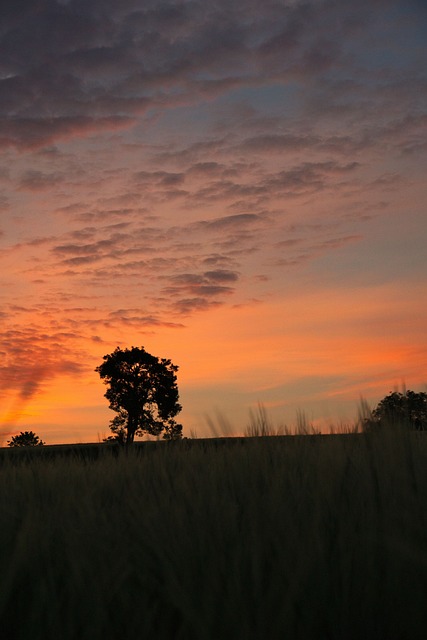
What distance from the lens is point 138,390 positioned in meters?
46.4

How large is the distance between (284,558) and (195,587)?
0.39 m

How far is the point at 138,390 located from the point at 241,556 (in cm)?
4412

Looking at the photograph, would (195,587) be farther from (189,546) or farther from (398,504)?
(398,504)

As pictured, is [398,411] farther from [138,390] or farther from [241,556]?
[138,390]

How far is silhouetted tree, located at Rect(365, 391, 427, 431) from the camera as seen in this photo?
425 centimetres

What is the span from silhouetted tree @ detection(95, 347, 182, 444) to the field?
139ft

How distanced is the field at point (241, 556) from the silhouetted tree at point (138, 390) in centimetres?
4246

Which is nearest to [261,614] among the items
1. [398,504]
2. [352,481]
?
[398,504]

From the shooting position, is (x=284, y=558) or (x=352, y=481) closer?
(x=284, y=558)

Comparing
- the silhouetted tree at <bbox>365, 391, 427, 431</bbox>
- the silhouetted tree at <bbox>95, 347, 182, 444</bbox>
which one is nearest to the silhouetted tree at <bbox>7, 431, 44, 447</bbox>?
the silhouetted tree at <bbox>95, 347, 182, 444</bbox>

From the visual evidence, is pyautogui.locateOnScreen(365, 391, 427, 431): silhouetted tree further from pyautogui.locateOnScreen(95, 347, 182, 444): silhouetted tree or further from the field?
pyautogui.locateOnScreen(95, 347, 182, 444): silhouetted tree

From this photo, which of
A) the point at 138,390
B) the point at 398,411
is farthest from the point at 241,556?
the point at 138,390

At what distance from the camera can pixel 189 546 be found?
2943 millimetres

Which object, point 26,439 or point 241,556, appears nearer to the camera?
point 241,556
